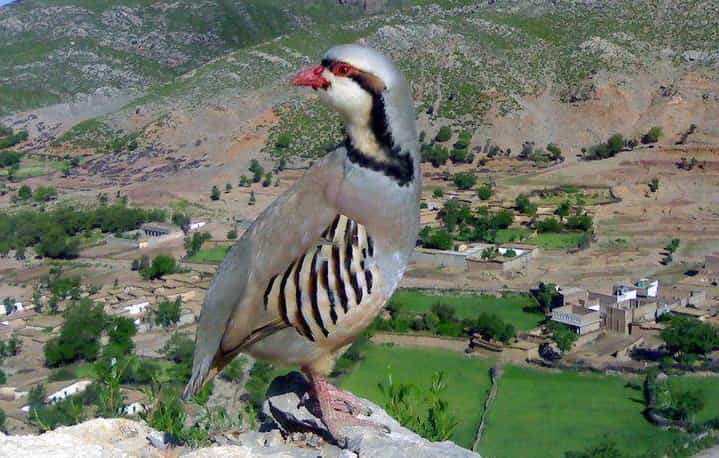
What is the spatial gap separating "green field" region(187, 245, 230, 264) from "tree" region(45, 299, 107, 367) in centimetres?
817

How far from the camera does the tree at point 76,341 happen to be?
22406 mm

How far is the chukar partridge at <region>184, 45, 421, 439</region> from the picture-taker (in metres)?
3.89

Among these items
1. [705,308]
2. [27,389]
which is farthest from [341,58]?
[705,308]

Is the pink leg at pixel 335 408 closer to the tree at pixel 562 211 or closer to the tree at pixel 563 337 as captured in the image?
the tree at pixel 563 337

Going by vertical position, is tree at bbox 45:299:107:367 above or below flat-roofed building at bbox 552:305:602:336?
below

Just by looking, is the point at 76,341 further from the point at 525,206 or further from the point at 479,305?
the point at 525,206

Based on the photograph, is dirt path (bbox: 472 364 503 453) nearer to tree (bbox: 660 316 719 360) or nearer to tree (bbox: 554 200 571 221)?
tree (bbox: 660 316 719 360)

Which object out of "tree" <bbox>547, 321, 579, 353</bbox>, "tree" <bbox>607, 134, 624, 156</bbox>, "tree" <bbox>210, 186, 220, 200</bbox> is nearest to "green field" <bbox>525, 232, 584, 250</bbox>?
"tree" <bbox>547, 321, 579, 353</bbox>

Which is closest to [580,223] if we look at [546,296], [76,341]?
[546,296]

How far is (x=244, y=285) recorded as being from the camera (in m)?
4.10

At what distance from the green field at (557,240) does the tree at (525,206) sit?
1.81 metres

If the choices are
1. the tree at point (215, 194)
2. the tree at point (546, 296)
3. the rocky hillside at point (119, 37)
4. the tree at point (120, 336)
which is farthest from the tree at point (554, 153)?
the rocky hillside at point (119, 37)

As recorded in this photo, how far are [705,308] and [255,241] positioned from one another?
2351cm

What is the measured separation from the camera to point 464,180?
4266 cm
